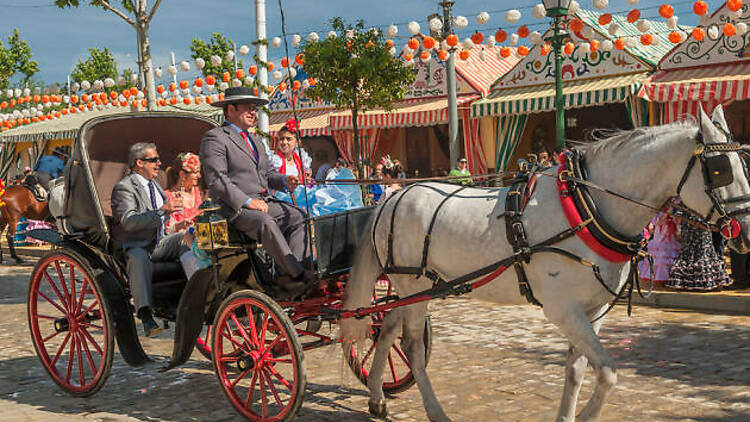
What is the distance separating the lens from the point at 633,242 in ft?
13.0

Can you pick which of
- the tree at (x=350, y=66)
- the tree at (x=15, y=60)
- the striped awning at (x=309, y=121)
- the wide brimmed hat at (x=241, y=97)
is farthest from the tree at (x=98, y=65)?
the wide brimmed hat at (x=241, y=97)

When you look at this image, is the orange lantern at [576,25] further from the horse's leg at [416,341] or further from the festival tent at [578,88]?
the horse's leg at [416,341]

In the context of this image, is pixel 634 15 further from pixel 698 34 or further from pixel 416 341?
pixel 416 341

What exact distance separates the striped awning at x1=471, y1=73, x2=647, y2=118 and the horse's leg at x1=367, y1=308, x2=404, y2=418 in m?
11.8

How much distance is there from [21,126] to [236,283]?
36802mm

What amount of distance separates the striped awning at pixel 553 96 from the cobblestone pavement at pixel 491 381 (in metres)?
8.56

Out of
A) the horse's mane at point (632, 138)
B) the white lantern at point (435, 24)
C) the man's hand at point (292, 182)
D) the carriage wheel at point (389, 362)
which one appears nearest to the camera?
the horse's mane at point (632, 138)

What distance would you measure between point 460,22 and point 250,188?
426 inches

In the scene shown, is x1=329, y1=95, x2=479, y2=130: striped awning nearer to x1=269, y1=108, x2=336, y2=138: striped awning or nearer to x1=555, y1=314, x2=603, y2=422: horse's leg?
x1=269, y1=108, x2=336, y2=138: striped awning

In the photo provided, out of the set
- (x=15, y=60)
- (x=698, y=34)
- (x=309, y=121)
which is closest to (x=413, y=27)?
(x=698, y=34)

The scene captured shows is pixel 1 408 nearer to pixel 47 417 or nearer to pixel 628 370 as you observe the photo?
pixel 47 417

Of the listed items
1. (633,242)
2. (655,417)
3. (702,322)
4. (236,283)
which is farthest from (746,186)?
(702,322)

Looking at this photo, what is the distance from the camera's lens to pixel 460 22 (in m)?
15.0

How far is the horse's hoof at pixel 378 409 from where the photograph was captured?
494cm
